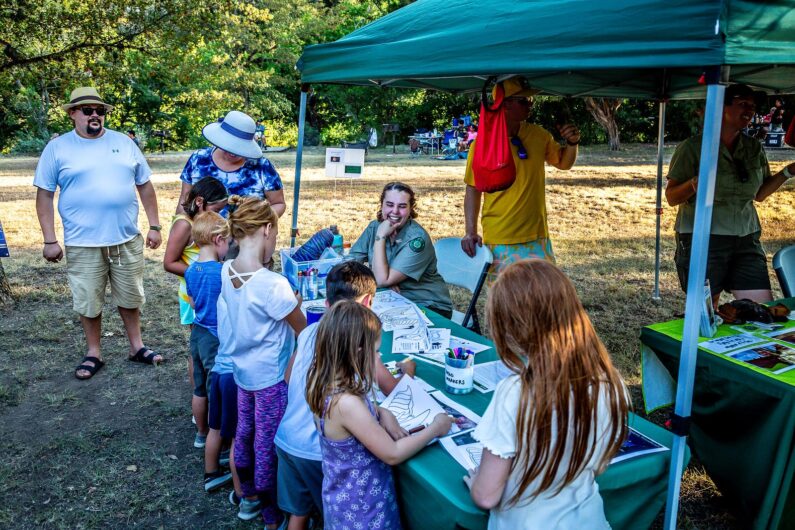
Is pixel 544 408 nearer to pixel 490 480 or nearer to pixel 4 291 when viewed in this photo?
pixel 490 480

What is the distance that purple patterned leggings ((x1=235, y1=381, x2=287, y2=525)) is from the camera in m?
2.44

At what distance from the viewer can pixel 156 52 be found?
661 centimetres

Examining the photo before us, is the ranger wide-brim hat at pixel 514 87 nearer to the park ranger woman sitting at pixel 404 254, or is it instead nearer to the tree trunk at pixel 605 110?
the park ranger woman sitting at pixel 404 254

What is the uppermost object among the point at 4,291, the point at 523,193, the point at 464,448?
the point at 523,193

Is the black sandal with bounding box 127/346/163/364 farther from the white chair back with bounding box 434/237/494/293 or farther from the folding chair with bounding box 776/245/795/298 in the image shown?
the folding chair with bounding box 776/245/795/298

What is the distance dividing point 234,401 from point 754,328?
2.28 m

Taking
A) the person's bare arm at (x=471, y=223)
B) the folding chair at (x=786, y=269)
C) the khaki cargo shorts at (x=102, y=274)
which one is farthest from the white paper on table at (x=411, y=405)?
the khaki cargo shorts at (x=102, y=274)

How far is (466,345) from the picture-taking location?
2590mm

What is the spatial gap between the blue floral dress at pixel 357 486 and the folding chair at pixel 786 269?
267 centimetres

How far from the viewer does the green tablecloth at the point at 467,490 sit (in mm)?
1625

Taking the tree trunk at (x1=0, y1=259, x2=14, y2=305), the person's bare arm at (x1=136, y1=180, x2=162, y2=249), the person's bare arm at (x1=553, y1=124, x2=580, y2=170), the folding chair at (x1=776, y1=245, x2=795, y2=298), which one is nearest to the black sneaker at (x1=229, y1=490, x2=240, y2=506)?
the person's bare arm at (x1=136, y1=180, x2=162, y2=249)

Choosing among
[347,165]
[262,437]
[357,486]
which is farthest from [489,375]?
[347,165]

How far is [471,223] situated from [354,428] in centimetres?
234

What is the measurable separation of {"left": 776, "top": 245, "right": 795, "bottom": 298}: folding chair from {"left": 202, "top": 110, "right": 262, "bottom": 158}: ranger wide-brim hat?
2999 mm
